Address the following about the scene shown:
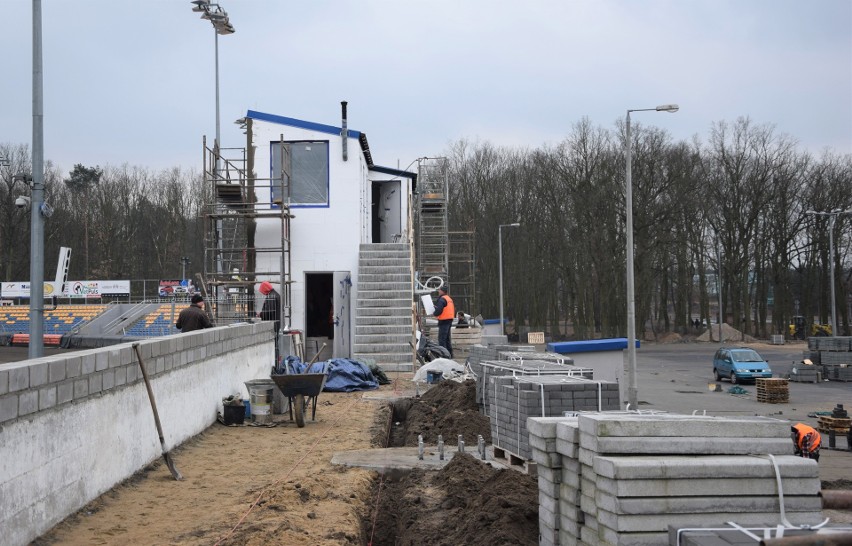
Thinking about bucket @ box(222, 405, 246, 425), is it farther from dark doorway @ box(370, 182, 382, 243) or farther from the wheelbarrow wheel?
dark doorway @ box(370, 182, 382, 243)

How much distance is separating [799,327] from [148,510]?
63.6 metres

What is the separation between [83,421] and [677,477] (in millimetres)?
6187

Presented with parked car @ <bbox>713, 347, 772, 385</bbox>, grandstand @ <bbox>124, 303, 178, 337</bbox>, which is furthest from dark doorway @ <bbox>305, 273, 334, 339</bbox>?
grandstand @ <bbox>124, 303, 178, 337</bbox>

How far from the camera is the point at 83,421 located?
9.10 metres

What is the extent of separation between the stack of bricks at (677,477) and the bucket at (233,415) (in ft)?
33.2

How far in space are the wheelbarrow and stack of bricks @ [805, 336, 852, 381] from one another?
25.0 metres

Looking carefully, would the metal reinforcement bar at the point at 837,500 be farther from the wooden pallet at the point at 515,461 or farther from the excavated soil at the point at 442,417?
the excavated soil at the point at 442,417

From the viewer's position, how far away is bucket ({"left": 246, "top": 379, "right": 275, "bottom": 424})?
1588 cm

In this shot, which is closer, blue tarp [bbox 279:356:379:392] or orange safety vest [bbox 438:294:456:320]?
blue tarp [bbox 279:356:379:392]

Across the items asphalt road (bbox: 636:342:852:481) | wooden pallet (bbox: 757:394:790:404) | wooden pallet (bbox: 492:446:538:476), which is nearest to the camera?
wooden pallet (bbox: 492:446:538:476)

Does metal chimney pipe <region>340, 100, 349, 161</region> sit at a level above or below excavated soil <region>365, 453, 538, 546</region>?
above

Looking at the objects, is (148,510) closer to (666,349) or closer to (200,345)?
(200,345)

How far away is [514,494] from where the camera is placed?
8.38 metres

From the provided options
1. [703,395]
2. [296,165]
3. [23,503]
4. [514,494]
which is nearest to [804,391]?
[703,395]
